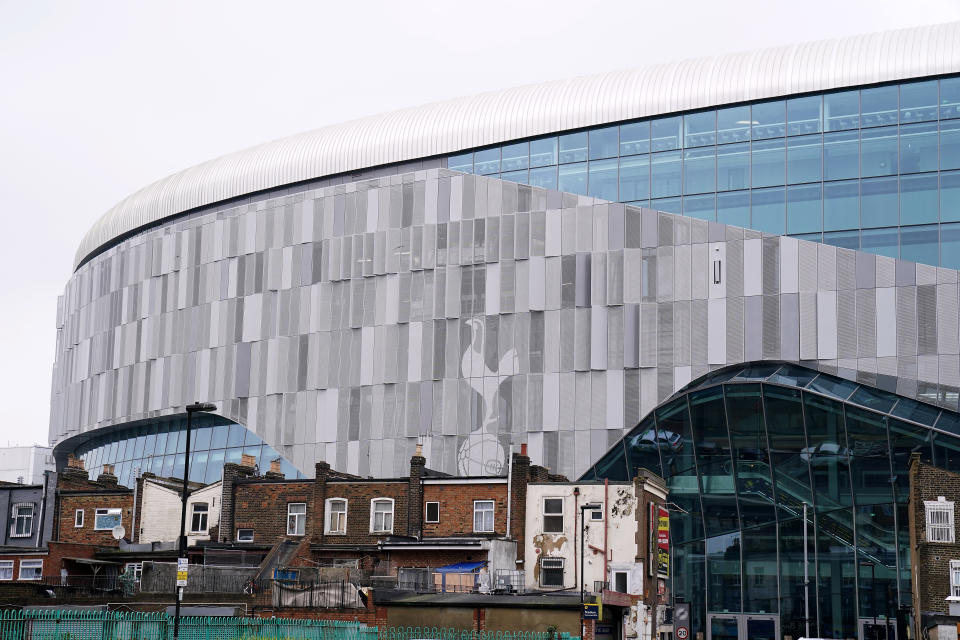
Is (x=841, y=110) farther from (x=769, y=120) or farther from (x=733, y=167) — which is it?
(x=733, y=167)

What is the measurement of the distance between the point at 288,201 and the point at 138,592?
145 ft

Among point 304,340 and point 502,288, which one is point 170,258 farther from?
point 502,288

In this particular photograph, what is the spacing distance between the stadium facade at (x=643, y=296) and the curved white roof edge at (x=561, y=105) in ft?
0.65

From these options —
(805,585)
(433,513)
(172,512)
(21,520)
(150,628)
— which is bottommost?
(150,628)

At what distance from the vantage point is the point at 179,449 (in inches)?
4085

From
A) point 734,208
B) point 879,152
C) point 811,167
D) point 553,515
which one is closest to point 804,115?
point 811,167

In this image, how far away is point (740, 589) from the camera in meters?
79.7

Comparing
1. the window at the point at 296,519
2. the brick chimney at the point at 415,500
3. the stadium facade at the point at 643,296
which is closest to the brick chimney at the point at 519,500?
the brick chimney at the point at 415,500

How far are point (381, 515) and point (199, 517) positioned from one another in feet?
41.5

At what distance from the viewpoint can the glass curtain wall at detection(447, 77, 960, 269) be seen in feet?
255

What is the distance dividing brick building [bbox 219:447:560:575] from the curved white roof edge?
26.6m

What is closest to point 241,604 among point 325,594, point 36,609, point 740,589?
point 325,594

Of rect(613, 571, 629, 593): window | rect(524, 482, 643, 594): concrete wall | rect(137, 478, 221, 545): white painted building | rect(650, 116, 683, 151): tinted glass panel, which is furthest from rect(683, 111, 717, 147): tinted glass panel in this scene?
rect(137, 478, 221, 545): white painted building

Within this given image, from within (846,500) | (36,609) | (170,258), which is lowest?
(36,609)
